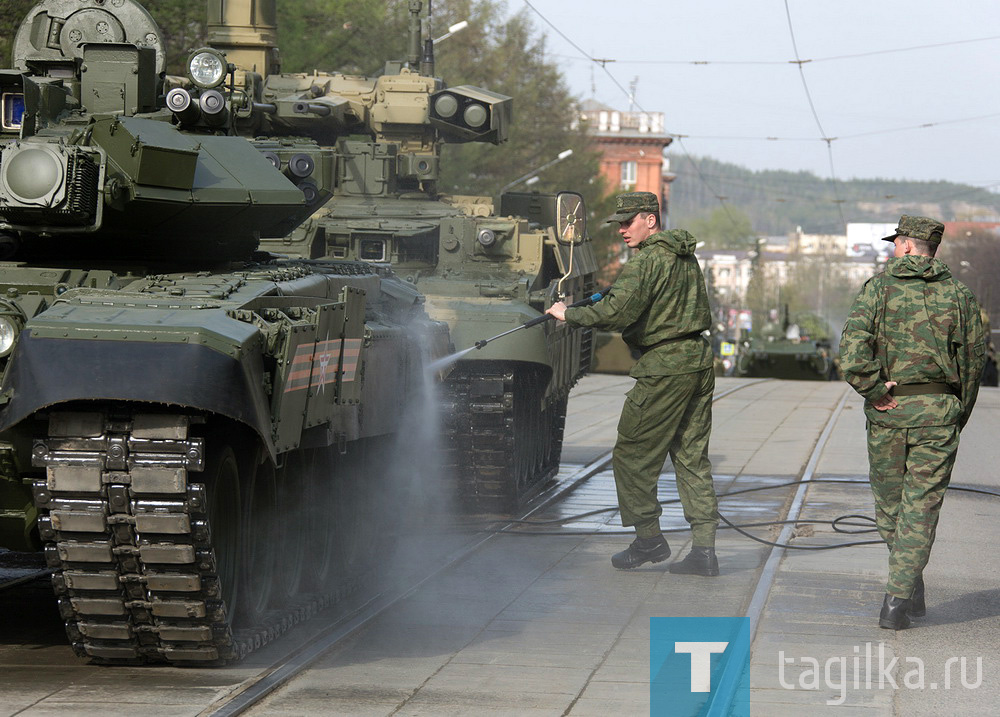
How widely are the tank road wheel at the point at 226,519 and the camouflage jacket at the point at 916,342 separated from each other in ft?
10.1

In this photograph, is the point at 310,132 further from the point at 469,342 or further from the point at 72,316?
the point at 72,316

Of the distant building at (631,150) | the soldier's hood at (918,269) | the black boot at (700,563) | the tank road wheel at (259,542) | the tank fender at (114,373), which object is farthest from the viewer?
the distant building at (631,150)

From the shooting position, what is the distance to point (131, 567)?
22.9 feet

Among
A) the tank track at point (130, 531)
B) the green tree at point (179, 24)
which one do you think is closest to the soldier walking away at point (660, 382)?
the tank track at point (130, 531)

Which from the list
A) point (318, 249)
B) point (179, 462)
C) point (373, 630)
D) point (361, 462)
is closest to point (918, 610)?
point (373, 630)

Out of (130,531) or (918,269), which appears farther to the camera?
(918,269)

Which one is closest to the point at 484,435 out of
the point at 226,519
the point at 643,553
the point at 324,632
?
the point at 643,553

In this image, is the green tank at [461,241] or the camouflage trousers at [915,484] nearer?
the camouflage trousers at [915,484]

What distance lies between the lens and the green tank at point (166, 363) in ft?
22.2

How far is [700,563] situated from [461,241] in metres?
4.85

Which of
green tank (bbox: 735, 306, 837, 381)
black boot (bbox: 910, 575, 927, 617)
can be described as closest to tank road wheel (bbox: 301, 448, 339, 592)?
black boot (bbox: 910, 575, 927, 617)

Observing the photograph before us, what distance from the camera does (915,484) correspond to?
27.4ft

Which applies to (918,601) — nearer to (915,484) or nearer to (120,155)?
(915,484)

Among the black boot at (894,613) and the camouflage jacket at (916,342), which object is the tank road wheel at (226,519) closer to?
the camouflage jacket at (916,342)
